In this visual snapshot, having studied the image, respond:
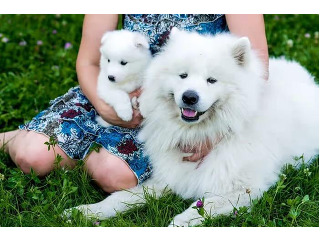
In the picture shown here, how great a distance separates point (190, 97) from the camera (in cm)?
274

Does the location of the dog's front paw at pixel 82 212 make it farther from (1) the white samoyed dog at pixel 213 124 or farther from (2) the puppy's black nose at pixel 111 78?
(2) the puppy's black nose at pixel 111 78

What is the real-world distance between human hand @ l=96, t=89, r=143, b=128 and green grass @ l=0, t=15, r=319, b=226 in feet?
1.25

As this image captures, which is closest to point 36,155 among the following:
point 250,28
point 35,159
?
point 35,159

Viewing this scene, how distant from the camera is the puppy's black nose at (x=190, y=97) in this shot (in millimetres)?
2730

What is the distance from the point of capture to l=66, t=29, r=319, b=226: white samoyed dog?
2.83 metres

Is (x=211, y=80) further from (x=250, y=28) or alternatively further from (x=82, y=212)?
(x=82, y=212)

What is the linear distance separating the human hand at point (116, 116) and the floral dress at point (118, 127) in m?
0.06

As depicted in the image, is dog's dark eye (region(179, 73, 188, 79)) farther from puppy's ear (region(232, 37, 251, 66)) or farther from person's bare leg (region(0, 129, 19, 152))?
person's bare leg (region(0, 129, 19, 152))

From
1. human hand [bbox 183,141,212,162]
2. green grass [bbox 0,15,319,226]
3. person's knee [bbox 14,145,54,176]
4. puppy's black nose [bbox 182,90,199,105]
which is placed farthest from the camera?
person's knee [bbox 14,145,54,176]

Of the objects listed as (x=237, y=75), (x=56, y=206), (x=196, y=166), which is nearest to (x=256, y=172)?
(x=196, y=166)

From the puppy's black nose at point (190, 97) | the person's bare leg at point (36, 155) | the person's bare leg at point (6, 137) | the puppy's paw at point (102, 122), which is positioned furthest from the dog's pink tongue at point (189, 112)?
the person's bare leg at point (6, 137)

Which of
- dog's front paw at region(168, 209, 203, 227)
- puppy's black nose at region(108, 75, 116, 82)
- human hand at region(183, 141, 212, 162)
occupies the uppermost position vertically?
puppy's black nose at region(108, 75, 116, 82)

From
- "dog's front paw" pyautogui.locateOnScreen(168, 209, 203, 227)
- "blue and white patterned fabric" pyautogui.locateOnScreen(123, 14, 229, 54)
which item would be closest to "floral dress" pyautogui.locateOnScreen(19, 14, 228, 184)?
"blue and white patterned fabric" pyautogui.locateOnScreen(123, 14, 229, 54)

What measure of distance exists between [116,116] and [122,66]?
329 mm
